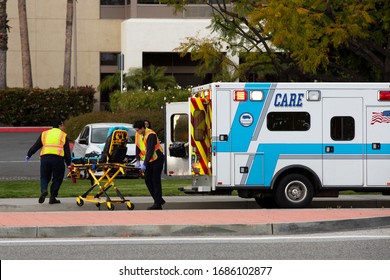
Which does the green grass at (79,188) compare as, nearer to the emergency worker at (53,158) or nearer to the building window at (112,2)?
the emergency worker at (53,158)

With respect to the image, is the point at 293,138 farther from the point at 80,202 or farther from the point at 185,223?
the point at 185,223

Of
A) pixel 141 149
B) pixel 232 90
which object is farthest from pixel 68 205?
pixel 232 90

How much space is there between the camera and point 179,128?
20.9 meters

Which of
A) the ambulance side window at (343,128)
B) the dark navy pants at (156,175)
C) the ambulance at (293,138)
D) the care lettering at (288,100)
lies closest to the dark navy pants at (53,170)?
the dark navy pants at (156,175)

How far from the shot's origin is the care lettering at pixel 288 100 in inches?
767

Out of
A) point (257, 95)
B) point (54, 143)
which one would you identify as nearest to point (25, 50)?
point (54, 143)

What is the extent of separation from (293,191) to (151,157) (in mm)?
2837

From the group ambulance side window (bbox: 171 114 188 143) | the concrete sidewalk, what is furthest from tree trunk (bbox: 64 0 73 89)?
the concrete sidewalk

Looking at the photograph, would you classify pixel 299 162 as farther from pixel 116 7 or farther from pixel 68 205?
pixel 116 7

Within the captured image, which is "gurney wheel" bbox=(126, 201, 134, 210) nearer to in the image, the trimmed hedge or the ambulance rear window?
the ambulance rear window

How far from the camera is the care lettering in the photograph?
19484mm

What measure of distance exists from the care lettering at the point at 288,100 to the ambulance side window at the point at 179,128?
7.21ft

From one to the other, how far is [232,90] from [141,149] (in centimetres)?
201

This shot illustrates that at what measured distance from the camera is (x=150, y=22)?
2066 inches
